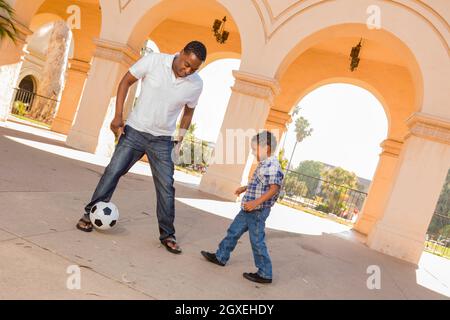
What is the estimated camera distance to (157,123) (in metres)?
3.39

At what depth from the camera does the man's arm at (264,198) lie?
3293 millimetres

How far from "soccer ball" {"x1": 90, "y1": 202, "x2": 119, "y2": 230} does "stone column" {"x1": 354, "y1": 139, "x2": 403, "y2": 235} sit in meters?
10.3

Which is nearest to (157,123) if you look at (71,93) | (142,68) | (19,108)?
(142,68)

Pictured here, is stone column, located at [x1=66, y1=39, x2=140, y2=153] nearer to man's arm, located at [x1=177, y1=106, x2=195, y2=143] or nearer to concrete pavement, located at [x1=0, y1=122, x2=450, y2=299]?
concrete pavement, located at [x1=0, y1=122, x2=450, y2=299]

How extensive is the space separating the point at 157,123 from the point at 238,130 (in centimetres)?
595

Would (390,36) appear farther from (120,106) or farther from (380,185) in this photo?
(120,106)

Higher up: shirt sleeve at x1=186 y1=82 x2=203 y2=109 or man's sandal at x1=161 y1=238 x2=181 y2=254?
shirt sleeve at x1=186 y1=82 x2=203 y2=109

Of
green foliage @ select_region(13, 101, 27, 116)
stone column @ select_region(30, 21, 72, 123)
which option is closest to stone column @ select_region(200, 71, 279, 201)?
green foliage @ select_region(13, 101, 27, 116)

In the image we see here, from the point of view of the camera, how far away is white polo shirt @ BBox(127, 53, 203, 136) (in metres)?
3.35

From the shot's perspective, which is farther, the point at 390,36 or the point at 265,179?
the point at 390,36

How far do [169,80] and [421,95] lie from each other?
7099 mm

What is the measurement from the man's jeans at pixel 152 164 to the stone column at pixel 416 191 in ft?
20.0
